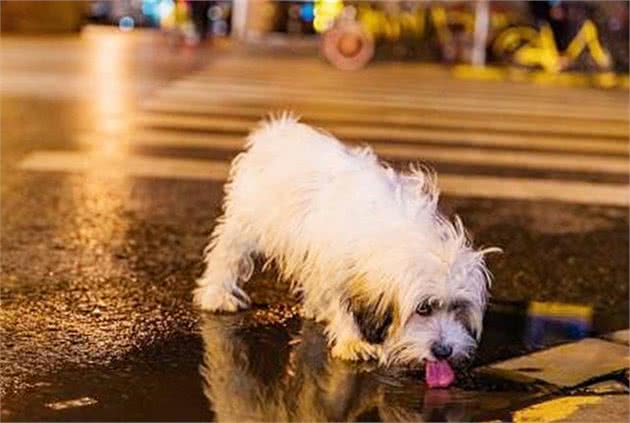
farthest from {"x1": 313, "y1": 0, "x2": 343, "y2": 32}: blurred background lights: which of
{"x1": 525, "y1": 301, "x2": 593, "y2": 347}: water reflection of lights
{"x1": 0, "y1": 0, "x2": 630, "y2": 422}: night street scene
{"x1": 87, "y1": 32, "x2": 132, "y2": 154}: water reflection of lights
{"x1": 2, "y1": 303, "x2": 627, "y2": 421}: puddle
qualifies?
{"x1": 2, "y1": 303, "x2": 627, "y2": 421}: puddle

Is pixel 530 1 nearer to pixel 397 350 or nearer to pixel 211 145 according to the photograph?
pixel 211 145

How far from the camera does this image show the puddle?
3.74 m

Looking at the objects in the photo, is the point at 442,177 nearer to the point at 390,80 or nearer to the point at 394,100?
the point at 394,100

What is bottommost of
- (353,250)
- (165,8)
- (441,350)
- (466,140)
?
(165,8)

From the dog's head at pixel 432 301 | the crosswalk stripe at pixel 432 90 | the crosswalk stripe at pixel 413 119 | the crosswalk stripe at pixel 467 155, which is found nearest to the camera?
the dog's head at pixel 432 301

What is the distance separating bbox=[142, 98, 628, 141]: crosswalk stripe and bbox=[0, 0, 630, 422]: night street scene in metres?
0.04

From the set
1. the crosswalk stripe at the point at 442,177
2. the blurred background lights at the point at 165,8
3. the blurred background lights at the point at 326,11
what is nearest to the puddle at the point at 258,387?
the crosswalk stripe at the point at 442,177

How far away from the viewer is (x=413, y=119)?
37.7 feet

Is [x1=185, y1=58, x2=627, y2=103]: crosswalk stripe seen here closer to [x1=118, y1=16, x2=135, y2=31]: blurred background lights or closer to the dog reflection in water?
the dog reflection in water

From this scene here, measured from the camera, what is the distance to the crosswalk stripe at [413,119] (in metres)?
11.0

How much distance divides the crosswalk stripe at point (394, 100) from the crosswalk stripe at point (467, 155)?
2.88 meters

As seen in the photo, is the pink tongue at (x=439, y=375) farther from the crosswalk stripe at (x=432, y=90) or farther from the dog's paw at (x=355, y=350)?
the crosswalk stripe at (x=432, y=90)

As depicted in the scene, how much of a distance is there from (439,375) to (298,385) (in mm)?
426

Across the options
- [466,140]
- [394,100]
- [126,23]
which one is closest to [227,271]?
[466,140]
